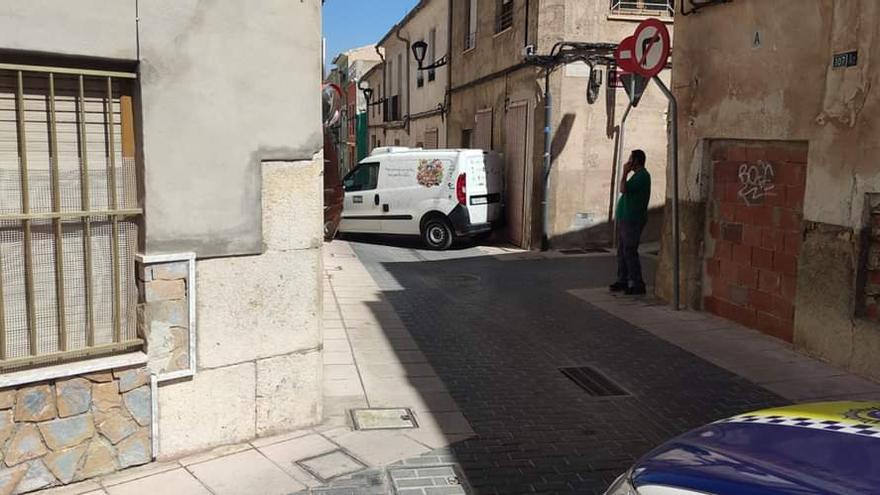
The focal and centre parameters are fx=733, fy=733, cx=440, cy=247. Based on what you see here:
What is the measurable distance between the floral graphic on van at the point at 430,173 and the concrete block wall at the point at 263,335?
376 inches

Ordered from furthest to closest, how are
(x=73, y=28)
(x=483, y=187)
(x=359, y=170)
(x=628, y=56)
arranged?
(x=359, y=170) < (x=483, y=187) < (x=628, y=56) < (x=73, y=28)

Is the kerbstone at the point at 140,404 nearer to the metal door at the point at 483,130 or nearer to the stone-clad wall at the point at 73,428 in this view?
the stone-clad wall at the point at 73,428

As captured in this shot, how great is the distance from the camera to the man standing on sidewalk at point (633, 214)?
907cm

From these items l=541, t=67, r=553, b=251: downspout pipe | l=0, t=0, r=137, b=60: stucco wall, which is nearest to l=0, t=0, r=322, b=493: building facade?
l=0, t=0, r=137, b=60: stucco wall

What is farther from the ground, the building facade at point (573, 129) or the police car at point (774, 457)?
the building facade at point (573, 129)

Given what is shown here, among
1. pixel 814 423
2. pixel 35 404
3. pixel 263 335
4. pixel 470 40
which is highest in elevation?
pixel 470 40

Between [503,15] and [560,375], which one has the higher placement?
[503,15]

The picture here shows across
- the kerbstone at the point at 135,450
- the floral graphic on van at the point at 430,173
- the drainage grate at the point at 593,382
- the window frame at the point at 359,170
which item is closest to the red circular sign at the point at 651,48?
the drainage grate at the point at 593,382

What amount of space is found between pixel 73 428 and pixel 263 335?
1.14 m

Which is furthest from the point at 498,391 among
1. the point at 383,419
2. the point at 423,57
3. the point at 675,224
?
the point at 423,57

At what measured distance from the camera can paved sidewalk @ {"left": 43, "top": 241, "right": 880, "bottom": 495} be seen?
409 centimetres

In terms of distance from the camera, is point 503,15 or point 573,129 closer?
point 573,129

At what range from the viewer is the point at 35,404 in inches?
147

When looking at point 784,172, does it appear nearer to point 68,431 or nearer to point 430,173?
point 68,431
